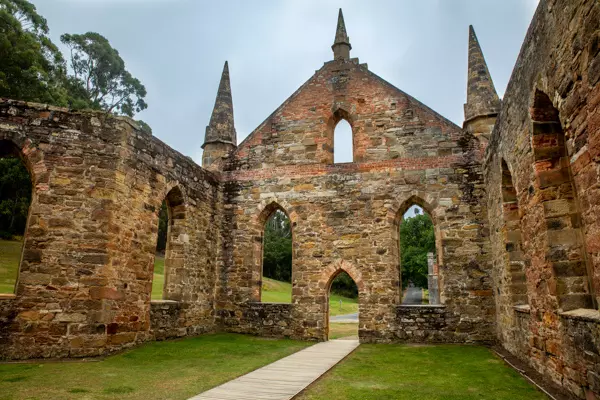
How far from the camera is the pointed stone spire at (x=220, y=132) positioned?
47.0 feet

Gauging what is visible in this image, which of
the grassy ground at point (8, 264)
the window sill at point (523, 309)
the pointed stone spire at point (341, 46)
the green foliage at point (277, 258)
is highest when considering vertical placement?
the pointed stone spire at point (341, 46)

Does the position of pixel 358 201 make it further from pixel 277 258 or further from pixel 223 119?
pixel 277 258

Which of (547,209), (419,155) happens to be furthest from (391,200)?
(547,209)

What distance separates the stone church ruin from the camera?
5.70 metres

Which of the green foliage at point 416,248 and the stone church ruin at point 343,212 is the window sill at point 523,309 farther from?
the green foliage at point 416,248

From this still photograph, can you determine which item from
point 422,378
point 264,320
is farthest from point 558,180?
point 264,320

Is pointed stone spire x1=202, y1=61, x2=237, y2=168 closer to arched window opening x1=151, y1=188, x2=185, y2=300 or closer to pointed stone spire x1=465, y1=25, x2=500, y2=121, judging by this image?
arched window opening x1=151, y1=188, x2=185, y2=300

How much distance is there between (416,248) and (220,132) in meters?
31.5

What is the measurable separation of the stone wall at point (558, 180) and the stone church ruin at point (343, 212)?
3cm

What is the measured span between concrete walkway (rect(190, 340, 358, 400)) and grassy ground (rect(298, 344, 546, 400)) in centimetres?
25

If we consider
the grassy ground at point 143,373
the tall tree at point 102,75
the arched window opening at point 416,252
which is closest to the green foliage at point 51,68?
the tall tree at point 102,75

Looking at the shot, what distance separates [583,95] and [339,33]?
38.1ft

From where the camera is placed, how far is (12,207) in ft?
77.9

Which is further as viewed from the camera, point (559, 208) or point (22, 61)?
point (22, 61)
